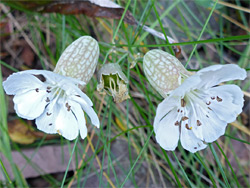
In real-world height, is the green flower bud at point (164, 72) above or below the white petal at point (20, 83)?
above

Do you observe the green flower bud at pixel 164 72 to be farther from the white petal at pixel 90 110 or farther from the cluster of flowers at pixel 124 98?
the white petal at pixel 90 110

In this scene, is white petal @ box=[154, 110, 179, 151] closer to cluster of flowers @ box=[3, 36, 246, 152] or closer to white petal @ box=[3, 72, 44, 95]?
cluster of flowers @ box=[3, 36, 246, 152]

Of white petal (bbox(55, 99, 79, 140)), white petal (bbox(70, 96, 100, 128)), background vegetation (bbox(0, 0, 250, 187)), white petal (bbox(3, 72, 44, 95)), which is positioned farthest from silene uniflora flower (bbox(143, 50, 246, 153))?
background vegetation (bbox(0, 0, 250, 187))

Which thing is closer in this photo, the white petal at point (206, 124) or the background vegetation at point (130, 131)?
the white petal at point (206, 124)

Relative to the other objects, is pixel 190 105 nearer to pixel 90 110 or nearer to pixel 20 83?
pixel 90 110

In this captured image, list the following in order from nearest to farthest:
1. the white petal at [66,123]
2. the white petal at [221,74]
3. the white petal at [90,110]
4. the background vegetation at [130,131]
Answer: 1. the white petal at [221,74]
2. the white petal at [90,110]
3. the white petal at [66,123]
4. the background vegetation at [130,131]

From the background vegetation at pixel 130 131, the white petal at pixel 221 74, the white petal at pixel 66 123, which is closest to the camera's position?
the white petal at pixel 221 74

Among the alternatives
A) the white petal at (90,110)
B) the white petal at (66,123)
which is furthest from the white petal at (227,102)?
the white petal at (66,123)

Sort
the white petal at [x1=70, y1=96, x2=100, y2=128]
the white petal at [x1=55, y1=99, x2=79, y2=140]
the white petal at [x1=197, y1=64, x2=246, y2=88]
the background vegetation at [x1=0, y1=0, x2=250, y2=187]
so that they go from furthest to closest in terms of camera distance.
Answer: the background vegetation at [x1=0, y1=0, x2=250, y2=187] → the white petal at [x1=55, y1=99, x2=79, y2=140] → the white petal at [x1=70, y1=96, x2=100, y2=128] → the white petal at [x1=197, y1=64, x2=246, y2=88]
